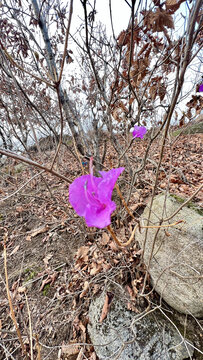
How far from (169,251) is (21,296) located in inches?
71.5

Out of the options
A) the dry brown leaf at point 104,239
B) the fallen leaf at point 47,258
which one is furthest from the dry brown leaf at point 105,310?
the fallen leaf at point 47,258

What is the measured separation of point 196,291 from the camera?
1.41m

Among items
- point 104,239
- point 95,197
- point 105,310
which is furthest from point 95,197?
point 104,239

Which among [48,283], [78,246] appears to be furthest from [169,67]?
[48,283]

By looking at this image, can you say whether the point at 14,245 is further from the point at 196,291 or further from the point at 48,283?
the point at 196,291

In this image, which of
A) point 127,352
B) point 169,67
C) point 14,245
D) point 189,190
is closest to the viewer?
point 127,352

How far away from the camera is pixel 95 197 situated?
47 centimetres

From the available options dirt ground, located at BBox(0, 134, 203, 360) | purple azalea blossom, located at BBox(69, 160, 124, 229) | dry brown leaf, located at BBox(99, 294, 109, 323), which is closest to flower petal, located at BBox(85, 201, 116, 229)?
purple azalea blossom, located at BBox(69, 160, 124, 229)

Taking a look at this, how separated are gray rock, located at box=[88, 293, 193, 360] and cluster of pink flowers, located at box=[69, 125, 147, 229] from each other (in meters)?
1.29

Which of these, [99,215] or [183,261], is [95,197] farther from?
[183,261]

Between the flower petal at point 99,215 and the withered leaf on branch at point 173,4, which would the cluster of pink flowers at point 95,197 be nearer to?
the flower petal at point 99,215

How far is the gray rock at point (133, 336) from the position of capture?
1327mm

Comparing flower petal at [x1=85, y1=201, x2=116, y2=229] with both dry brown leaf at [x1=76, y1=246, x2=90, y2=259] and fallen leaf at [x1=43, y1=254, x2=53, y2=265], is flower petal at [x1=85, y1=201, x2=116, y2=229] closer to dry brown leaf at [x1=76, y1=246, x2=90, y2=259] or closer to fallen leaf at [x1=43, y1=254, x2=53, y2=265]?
dry brown leaf at [x1=76, y1=246, x2=90, y2=259]

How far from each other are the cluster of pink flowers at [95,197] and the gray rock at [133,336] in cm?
129
